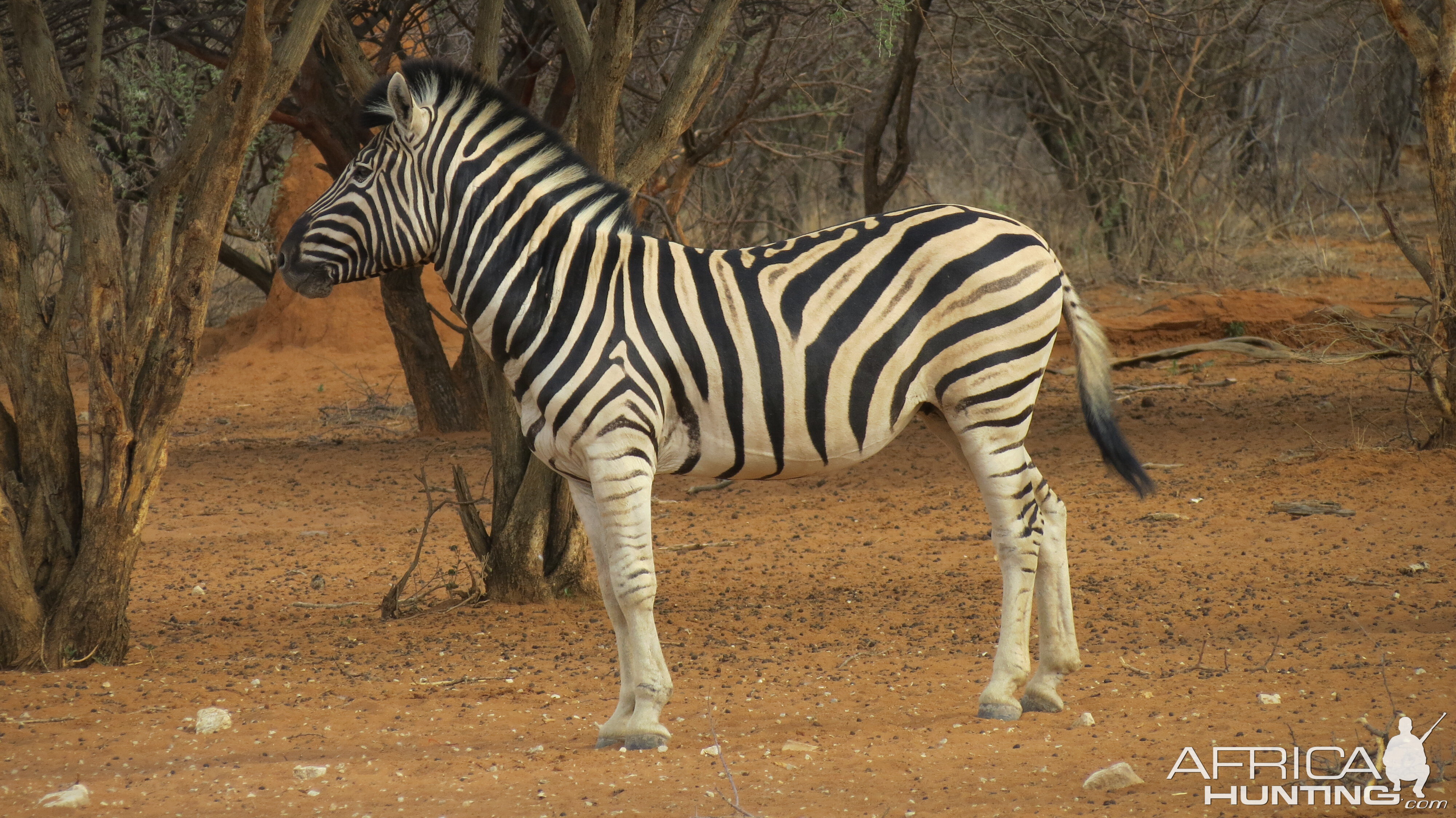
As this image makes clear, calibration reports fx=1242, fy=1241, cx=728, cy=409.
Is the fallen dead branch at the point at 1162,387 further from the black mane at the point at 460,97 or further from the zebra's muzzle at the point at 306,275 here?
the zebra's muzzle at the point at 306,275

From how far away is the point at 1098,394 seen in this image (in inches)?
186

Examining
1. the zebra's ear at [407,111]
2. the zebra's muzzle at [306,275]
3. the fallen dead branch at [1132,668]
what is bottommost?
the fallen dead branch at [1132,668]

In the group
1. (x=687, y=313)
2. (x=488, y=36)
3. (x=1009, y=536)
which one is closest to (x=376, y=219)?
(x=687, y=313)

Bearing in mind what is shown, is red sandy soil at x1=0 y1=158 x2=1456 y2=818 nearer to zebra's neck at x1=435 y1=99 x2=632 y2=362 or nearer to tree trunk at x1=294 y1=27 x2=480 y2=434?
tree trunk at x1=294 y1=27 x2=480 y2=434

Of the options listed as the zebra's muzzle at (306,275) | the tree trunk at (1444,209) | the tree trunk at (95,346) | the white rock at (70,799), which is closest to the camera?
the white rock at (70,799)

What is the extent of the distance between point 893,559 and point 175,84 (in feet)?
23.6

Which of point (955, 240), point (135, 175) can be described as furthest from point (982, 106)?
point (955, 240)

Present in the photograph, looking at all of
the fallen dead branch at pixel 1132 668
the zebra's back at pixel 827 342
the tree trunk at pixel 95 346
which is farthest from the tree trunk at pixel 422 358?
the fallen dead branch at pixel 1132 668

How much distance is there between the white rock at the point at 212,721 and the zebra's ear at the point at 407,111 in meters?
2.24

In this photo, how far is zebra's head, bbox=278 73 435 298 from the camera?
438 cm

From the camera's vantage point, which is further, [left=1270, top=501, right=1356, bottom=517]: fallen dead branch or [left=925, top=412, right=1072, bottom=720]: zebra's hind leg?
[left=1270, top=501, right=1356, bottom=517]: fallen dead branch

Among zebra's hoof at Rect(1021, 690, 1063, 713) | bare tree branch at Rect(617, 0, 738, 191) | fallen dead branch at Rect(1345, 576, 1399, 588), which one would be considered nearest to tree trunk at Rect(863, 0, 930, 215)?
bare tree branch at Rect(617, 0, 738, 191)

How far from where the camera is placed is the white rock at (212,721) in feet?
15.0

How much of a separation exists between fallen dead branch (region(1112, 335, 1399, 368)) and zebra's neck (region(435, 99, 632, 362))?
24.1 ft
